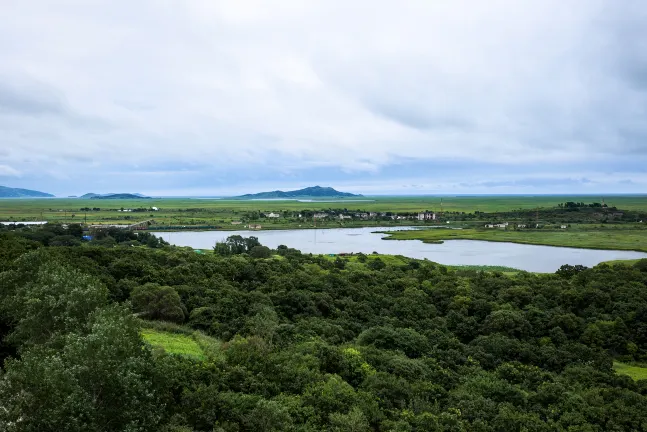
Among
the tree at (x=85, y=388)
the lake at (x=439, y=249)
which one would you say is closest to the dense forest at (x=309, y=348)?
the tree at (x=85, y=388)

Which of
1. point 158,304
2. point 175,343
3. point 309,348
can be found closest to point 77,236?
point 158,304

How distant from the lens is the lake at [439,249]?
52031mm

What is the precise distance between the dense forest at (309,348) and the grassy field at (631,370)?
74 centimetres

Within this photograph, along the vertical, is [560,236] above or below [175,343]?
above

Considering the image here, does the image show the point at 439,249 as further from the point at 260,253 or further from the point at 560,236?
the point at 260,253

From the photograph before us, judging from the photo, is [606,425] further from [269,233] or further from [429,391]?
[269,233]

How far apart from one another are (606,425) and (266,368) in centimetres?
1016

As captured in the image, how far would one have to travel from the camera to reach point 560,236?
233 ft

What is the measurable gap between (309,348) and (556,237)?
211ft

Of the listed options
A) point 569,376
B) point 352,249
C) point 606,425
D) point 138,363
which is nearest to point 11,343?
point 138,363

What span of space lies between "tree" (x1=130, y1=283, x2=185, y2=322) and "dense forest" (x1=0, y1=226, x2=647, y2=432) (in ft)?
0.23

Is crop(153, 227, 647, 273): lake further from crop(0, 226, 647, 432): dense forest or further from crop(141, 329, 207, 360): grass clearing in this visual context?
crop(141, 329, 207, 360): grass clearing

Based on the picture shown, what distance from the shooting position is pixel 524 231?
79.6 m

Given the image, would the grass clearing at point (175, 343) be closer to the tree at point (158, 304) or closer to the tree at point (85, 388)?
the tree at point (158, 304)
